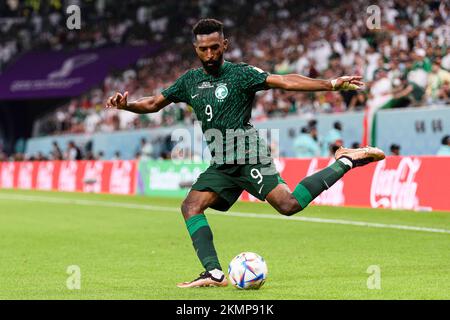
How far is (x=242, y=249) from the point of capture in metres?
13.5

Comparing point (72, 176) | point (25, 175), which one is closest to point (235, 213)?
point (72, 176)

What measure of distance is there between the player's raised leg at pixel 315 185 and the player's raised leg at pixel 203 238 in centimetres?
60

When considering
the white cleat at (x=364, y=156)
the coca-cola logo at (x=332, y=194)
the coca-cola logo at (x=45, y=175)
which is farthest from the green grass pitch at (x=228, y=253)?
the coca-cola logo at (x=45, y=175)

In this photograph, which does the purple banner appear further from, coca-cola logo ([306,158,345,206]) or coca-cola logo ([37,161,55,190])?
coca-cola logo ([306,158,345,206])

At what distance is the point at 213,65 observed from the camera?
9219mm

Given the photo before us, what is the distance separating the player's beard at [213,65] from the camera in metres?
9.17

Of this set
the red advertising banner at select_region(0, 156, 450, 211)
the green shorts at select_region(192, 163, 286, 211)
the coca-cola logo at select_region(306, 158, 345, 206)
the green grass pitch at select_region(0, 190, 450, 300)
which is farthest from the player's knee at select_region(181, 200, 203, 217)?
the coca-cola logo at select_region(306, 158, 345, 206)

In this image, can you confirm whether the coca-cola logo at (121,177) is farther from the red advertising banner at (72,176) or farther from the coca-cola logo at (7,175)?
the coca-cola logo at (7,175)

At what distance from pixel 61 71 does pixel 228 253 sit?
115 feet

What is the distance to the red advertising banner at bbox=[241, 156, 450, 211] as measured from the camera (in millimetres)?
19219

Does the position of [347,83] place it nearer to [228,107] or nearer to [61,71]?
[228,107]

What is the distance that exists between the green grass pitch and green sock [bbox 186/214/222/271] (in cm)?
27
